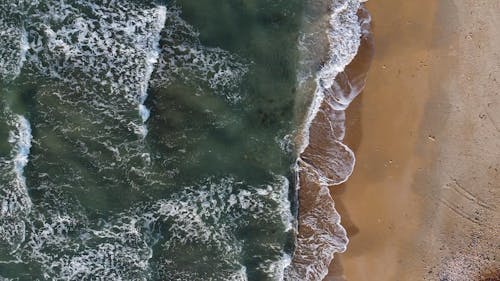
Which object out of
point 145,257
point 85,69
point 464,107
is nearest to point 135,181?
point 145,257

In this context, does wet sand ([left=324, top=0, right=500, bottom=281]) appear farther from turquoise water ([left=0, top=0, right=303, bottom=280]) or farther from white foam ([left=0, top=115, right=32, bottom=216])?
white foam ([left=0, top=115, right=32, bottom=216])

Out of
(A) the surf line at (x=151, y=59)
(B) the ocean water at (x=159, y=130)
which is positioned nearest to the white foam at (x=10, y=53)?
(B) the ocean water at (x=159, y=130)

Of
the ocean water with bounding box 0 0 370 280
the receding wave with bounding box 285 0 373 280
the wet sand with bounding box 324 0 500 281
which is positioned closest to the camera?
the ocean water with bounding box 0 0 370 280

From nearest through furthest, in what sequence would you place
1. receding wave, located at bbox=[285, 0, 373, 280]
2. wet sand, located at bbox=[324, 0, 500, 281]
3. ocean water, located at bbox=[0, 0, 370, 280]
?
ocean water, located at bbox=[0, 0, 370, 280] < receding wave, located at bbox=[285, 0, 373, 280] < wet sand, located at bbox=[324, 0, 500, 281]

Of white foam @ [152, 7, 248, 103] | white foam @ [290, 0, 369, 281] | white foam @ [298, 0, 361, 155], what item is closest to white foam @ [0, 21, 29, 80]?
white foam @ [152, 7, 248, 103]

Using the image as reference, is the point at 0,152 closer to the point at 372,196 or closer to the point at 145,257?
the point at 145,257

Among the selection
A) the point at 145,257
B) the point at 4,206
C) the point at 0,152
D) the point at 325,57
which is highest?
the point at 325,57
